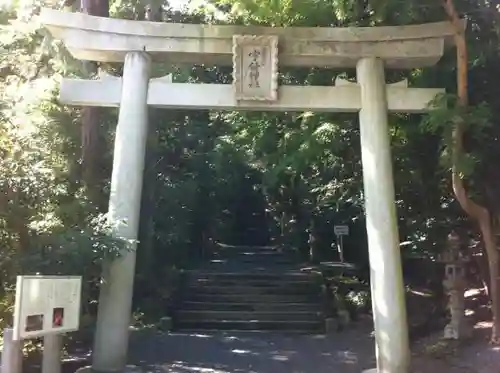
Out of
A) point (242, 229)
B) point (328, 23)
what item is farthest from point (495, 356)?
point (242, 229)

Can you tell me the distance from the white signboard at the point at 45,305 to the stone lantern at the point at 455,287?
6105mm

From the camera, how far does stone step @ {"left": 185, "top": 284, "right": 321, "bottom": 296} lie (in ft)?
49.5

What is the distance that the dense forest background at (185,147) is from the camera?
6.77m

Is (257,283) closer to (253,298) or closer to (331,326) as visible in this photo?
(253,298)

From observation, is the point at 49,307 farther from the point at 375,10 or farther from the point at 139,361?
the point at 375,10

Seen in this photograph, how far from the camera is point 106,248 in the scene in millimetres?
7035

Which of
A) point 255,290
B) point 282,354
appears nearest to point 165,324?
point 255,290

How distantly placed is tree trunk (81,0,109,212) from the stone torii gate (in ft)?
4.08

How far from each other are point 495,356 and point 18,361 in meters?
6.03

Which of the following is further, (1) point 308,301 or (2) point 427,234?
(1) point 308,301

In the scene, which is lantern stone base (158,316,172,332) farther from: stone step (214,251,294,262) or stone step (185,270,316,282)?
stone step (214,251,294,262)

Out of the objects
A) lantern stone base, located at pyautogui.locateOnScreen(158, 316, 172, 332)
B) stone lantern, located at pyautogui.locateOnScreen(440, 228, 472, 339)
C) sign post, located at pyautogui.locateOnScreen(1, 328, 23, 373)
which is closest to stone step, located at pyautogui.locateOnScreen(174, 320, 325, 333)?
lantern stone base, located at pyautogui.locateOnScreen(158, 316, 172, 332)

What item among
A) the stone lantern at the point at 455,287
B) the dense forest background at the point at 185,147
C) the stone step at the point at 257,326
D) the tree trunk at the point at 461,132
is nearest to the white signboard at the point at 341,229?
the dense forest background at the point at 185,147

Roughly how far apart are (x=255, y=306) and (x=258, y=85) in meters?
7.22
